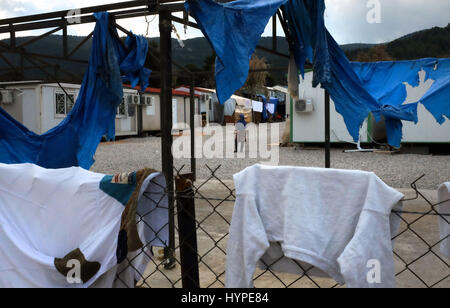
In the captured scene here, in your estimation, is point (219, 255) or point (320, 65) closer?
point (219, 255)

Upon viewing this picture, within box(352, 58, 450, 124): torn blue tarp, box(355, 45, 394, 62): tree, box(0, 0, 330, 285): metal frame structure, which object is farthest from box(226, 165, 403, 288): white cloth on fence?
box(355, 45, 394, 62): tree

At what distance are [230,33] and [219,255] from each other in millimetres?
2139

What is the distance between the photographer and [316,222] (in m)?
1.27

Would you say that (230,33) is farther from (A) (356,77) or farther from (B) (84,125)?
(A) (356,77)

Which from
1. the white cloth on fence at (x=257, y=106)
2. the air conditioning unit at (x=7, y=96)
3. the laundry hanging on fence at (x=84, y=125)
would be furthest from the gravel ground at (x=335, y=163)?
the white cloth on fence at (x=257, y=106)

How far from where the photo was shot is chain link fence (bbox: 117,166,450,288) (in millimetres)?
1529

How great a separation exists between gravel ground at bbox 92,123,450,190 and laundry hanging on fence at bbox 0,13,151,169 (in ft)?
14.7

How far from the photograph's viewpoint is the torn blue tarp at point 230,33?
11.2 ft

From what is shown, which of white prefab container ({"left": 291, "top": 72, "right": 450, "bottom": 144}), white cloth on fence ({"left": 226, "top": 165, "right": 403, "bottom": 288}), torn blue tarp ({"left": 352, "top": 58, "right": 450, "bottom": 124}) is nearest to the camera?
white cloth on fence ({"left": 226, "top": 165, "right": 403, "bottom": 288})

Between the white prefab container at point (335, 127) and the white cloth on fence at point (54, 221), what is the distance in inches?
457

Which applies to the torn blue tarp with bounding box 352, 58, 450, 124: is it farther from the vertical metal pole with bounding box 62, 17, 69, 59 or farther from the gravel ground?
the vertical metal pole with bounding box 62, 17, 69, 59

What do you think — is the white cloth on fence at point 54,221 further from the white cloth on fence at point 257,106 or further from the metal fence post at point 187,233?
the white cloth on fence at point 257,106

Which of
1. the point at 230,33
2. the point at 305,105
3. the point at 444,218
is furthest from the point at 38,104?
the point at 444,218
